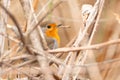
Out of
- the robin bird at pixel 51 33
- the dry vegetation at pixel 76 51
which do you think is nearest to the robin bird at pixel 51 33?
the robin bird at pixel 51 33

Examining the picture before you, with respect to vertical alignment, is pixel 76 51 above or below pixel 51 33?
below

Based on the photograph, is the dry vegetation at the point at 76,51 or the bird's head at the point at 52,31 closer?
the dry vegetation at the point at 76,51

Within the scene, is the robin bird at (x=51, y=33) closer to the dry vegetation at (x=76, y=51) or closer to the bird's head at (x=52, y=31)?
the bird's head at (x=52, y=31)

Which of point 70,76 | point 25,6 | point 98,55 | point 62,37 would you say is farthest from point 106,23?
point 62,37

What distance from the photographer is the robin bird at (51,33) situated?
8.80ft

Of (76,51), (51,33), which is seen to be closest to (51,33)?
(51,33)

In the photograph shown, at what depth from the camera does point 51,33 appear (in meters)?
2.97

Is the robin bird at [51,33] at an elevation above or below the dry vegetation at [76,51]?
above

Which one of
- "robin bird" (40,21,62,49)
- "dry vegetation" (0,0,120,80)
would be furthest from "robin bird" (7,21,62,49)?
"dry vegetation" (0,0,120,80)

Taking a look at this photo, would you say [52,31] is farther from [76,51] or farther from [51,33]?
[76,51]

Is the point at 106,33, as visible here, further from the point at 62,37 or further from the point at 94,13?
the point at 62,37

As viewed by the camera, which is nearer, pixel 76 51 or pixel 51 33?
pixel 76 51

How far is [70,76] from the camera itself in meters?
1.43

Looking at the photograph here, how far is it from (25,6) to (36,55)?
137 mm
